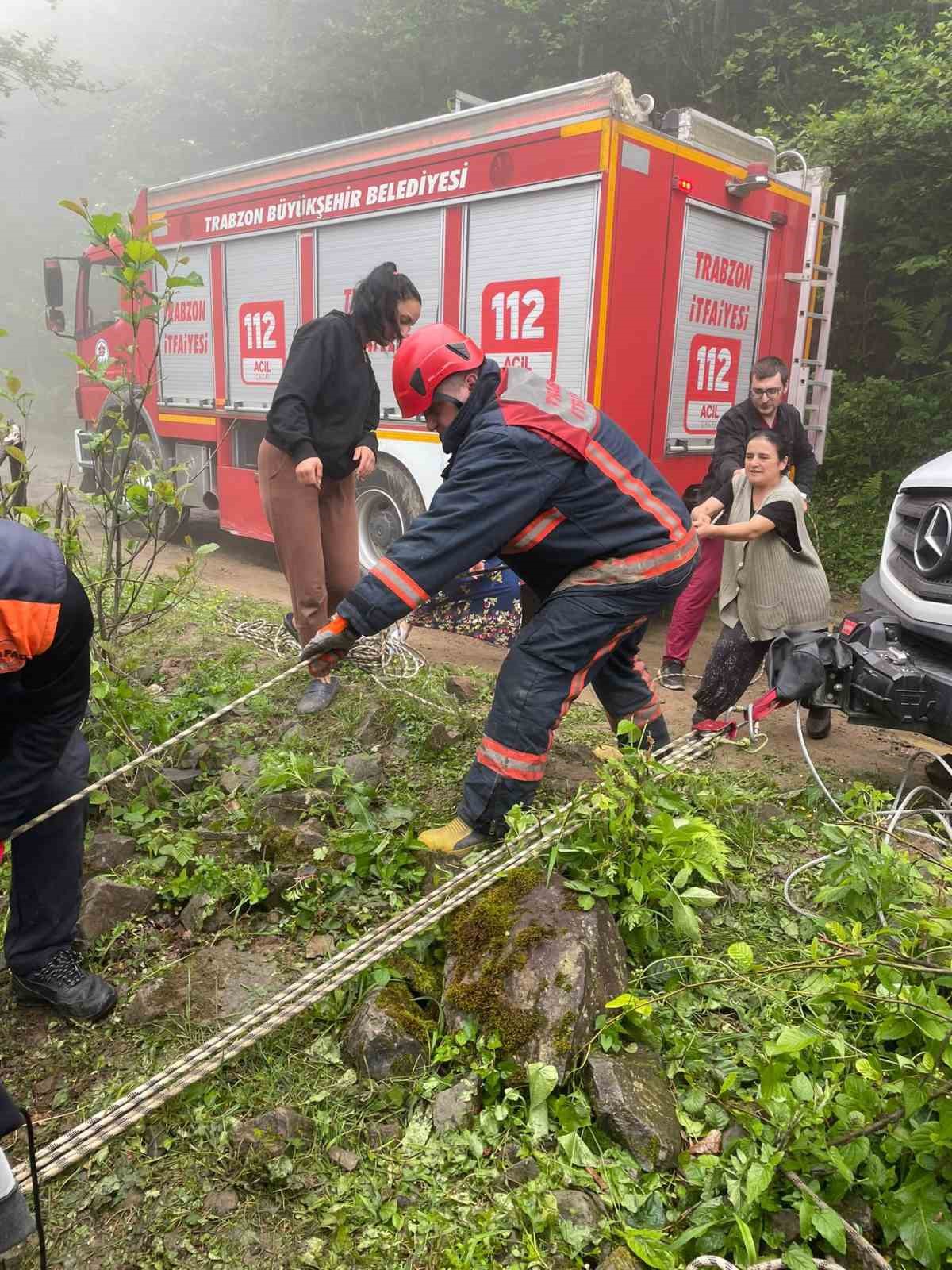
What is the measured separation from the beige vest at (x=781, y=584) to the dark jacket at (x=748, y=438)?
3.16ft

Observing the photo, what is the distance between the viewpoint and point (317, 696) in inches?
172

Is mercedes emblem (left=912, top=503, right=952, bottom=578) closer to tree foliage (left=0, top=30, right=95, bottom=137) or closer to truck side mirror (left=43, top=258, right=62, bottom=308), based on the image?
truck side mirror (left=43, top=258, right=62, bottom=308)

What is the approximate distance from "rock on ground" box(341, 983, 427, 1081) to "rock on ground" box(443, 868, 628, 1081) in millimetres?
98

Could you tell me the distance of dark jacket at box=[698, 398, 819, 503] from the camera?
521 centimetres

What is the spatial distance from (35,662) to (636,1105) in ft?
5.36

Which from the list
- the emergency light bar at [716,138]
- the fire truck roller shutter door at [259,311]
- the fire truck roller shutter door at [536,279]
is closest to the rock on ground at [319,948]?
the fire truck roller shutter door at [536,279]

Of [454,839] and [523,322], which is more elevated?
[523,322]

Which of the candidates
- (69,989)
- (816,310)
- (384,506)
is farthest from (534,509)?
(816,310)

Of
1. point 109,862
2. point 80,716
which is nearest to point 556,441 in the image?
point 80,716

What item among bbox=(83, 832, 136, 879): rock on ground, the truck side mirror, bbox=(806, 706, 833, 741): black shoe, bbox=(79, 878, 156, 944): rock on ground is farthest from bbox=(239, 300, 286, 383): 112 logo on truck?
bbox=(79, 878, 156, 944): rock on ground

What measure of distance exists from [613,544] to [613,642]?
0.34 m

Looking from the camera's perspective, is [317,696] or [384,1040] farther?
[317,696]

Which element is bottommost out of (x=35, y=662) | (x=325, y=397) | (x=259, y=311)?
(x=35, y=662)

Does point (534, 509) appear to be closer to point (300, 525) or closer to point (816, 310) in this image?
point (300, 525)
